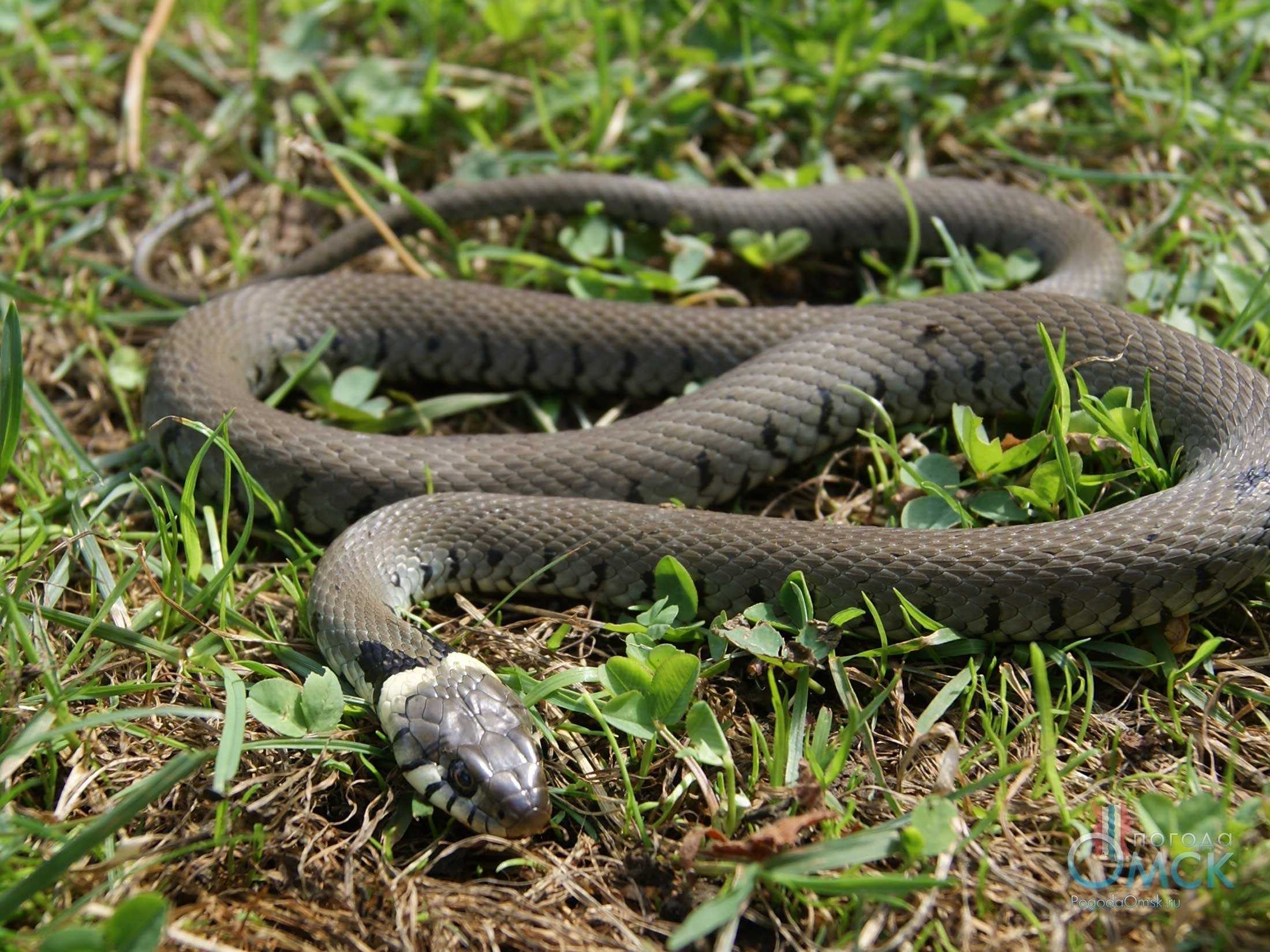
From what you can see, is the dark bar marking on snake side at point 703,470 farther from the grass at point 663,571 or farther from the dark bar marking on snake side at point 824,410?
the dark bar marking on snake side at point 824,410

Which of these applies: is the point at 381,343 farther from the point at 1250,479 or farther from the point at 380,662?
the point at 1250,479

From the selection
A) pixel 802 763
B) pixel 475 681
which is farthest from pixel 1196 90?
pixel 475 681

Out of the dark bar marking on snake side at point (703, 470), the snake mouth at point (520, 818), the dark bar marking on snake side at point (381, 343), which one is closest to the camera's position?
the snake mouth at point (520, 818)

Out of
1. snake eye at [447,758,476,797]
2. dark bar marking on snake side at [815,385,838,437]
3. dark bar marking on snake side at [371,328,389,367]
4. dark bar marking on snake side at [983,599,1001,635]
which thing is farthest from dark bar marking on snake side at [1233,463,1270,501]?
dark bar marking on snake side at [371,328,389,367]

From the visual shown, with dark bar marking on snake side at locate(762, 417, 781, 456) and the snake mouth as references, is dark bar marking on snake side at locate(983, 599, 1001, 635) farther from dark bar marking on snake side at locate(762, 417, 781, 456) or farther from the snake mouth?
the snake mouth

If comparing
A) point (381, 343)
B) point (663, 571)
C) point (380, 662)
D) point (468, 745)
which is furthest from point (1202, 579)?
point (381, 343)

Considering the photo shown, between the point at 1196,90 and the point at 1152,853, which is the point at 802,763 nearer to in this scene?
the point at 1152,853

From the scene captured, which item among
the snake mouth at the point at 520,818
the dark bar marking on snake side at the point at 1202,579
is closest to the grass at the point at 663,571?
the snake mouth at the point at 520,818

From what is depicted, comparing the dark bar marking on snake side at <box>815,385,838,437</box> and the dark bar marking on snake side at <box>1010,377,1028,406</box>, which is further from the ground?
the dark bar marking on snake side at <box>1010,377,1028,406</box>
